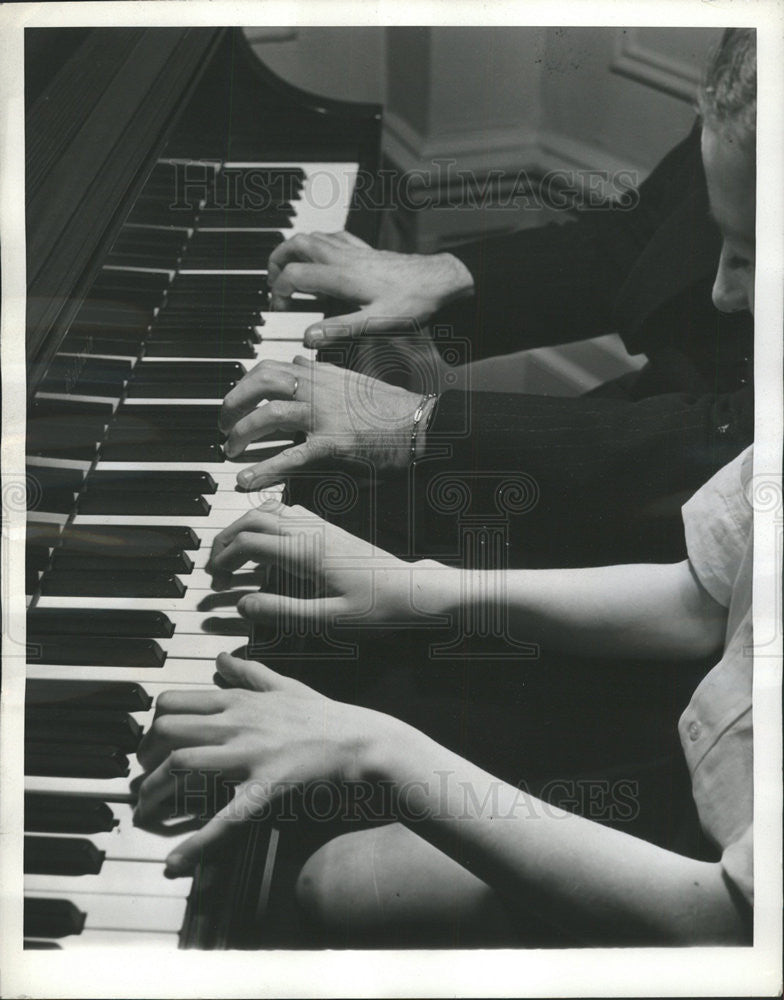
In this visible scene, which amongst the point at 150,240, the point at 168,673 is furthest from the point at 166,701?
the point at 150,240

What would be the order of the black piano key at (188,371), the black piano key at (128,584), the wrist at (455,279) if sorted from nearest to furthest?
the black piano key at (128,584), the black piano key at (188,371), the wrist at (455,279)

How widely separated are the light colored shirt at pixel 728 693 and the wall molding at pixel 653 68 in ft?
1.22

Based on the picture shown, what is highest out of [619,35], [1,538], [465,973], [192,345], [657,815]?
[619,35]

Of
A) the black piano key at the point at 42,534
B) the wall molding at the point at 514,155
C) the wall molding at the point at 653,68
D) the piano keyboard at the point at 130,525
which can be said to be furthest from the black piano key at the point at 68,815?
the wall molding at the point at 653,68

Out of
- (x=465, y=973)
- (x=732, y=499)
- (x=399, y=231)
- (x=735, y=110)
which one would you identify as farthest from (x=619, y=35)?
(x=465, y=973)

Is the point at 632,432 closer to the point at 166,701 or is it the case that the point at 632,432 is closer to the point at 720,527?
the point at 720,527

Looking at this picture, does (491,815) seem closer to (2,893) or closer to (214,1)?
(2,893)

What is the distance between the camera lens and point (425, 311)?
114 centimetres

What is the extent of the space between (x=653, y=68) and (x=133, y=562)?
2.22 ft

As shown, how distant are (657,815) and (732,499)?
30cm

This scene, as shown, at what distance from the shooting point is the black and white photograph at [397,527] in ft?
2.99

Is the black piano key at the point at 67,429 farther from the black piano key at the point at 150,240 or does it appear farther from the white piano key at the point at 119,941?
the white piano key at the point at 119,941

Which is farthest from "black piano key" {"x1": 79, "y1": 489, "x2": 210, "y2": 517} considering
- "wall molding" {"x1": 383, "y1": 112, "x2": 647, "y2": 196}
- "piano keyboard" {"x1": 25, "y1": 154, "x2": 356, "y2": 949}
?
"wall molding" {"x1": 383, "y1": 112, "x2": 647, "y2": 196}

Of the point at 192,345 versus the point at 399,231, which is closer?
the point at 192,345
